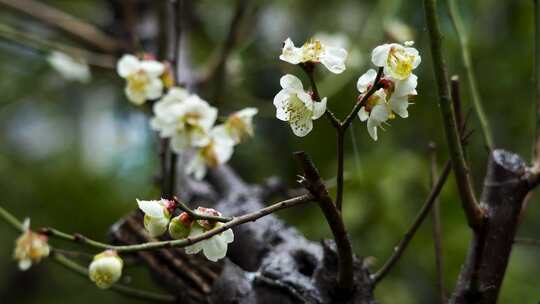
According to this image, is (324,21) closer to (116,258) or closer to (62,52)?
(62,52)

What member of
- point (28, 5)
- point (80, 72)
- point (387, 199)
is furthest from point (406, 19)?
point (28, 5)

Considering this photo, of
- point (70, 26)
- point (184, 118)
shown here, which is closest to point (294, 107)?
point (184, 118)

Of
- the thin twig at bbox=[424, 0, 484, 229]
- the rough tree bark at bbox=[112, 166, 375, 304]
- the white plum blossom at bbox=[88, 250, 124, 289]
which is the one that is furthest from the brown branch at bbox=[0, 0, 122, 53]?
the thin twig at bbox=[424, 0, 484, 229]

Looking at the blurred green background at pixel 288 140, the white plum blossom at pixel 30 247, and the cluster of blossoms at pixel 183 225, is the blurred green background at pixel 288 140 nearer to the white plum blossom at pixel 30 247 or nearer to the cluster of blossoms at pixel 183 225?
the white plum blossom at pixel 30 247

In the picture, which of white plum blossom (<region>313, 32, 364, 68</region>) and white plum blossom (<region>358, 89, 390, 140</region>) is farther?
white plum blossom (<region>313, 32, 364, 68</region>)

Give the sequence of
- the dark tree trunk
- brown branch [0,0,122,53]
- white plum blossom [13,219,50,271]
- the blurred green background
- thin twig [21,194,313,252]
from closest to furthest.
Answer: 1. thin twig [21,194,313,252]
2. the dark tree trunk
3. white plum blossom [13,219,50,271]
4. the blurred green background
5. brown branch [0,0,122,53]

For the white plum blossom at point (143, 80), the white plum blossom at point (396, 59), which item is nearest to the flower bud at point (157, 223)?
the white plum blossom at point (396, 59)

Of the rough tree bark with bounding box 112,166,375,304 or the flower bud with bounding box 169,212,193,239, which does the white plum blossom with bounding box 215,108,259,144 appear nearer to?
the rough tree bark with bounding box 112,166,375,304

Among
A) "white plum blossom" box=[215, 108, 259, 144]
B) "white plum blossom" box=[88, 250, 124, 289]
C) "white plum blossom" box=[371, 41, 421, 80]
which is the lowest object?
"white plum blossom" box=[88, 250, 124, 289]
